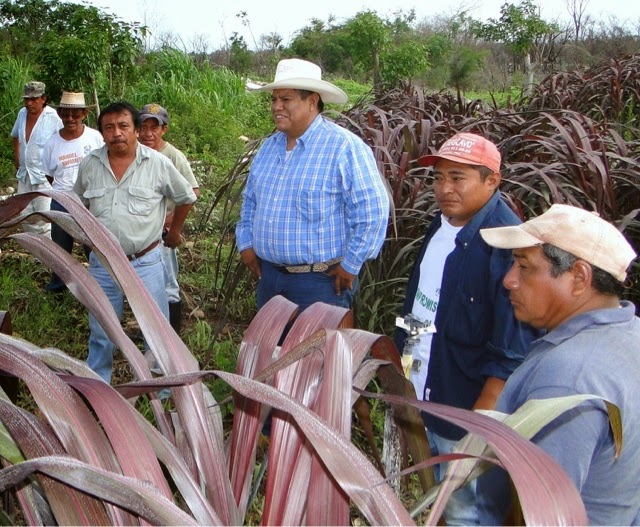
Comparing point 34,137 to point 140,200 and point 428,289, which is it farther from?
point 428,289

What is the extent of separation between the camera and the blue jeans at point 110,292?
3560mm

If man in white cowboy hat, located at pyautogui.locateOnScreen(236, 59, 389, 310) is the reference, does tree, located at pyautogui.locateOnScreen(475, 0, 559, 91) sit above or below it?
above

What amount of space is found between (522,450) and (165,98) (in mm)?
11381

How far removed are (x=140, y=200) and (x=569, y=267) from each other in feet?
8.35

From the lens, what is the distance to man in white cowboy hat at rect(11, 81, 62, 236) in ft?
19.3

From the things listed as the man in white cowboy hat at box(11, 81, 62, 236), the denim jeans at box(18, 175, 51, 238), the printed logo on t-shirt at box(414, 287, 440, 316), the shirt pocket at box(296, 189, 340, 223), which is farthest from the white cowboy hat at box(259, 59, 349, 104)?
the man in white cowboy hat at box(11, 81, 62, 236)

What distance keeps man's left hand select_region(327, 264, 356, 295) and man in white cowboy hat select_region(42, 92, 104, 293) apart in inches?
95.4

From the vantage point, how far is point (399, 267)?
3.96 meters

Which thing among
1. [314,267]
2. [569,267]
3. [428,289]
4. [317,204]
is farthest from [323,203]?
[569,267]

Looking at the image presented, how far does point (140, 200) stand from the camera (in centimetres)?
370

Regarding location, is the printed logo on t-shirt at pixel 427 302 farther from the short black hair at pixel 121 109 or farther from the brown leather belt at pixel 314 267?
the short black hair at pixel 121 109

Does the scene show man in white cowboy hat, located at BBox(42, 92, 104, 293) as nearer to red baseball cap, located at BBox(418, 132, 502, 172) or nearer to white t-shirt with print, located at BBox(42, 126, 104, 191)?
white t-shirt with print, located at BBox(42, 126, 104, 191)

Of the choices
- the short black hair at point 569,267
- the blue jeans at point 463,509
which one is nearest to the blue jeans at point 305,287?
the blue jeans at point 463,509

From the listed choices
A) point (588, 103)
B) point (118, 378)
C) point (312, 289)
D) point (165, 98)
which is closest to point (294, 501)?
point (312, 289)
